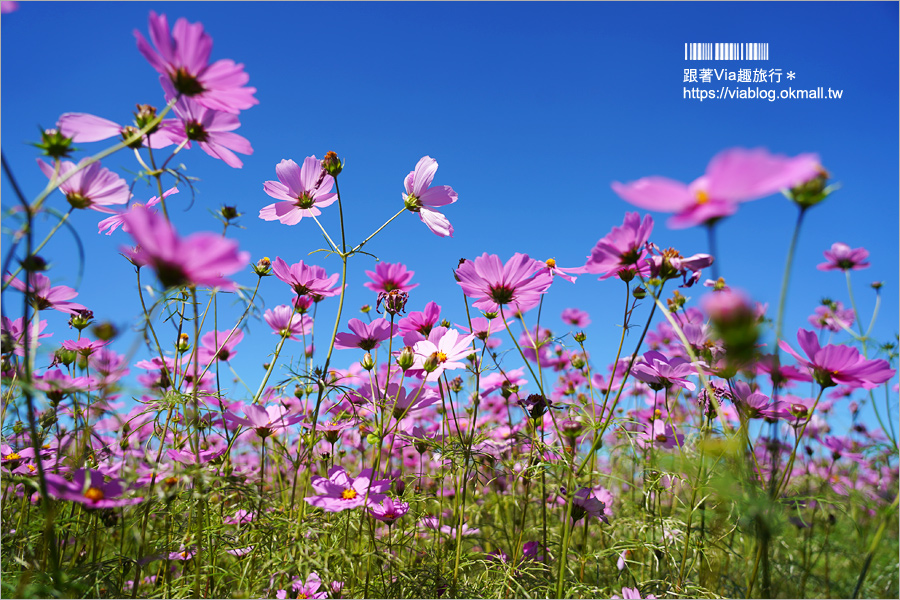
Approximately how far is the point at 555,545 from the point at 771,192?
39.5 inches

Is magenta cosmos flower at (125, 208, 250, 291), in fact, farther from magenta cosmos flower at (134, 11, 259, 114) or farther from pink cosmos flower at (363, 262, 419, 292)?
Answer: pink cosmos flower at (363, 262, 419, 292)

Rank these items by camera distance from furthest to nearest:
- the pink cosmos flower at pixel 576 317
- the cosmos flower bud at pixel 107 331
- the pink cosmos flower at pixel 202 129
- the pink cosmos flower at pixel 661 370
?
the pink cosmos flower at pixel 576 317
the pink cosmos flower at pixel 661 370
the pink cosmos flower at pixel 202 129
the cosmos flower bud at pixel 107 331

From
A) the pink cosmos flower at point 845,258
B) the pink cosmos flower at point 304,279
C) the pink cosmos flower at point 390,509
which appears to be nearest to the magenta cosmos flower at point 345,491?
the pink cosmos flower at point 390,509

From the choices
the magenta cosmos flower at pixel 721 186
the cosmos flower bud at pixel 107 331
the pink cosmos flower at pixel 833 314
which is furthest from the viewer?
the pink cosmos flower at pixel 833 314

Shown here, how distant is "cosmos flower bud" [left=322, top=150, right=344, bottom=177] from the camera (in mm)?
802

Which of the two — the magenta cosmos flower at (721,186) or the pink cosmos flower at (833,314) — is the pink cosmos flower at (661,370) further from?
the pink cosmos flower at (833,314)

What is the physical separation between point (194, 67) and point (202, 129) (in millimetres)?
120

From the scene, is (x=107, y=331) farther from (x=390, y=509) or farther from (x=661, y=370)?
(x=661, y=370)

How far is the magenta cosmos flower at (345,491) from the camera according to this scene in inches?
30.1

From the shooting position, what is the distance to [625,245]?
67 centimetres

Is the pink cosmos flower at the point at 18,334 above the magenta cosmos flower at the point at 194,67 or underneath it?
underneath

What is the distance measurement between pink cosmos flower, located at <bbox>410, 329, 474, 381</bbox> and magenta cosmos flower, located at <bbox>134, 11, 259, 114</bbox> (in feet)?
1.59

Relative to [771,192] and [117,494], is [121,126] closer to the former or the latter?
[117,494]

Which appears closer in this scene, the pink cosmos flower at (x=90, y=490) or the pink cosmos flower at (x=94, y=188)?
the pink cosmos flower at (x=90, y=490)
